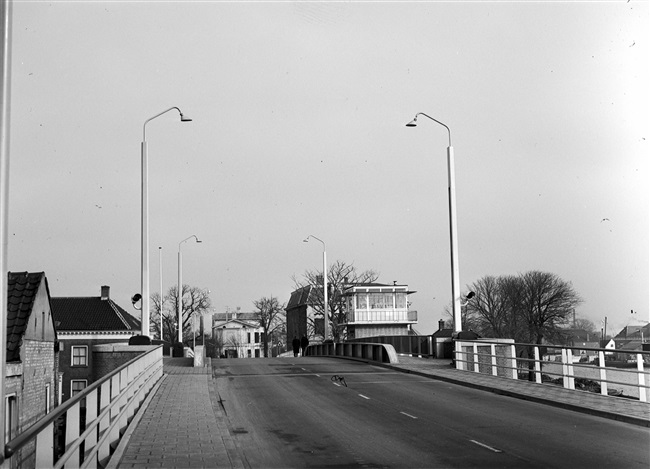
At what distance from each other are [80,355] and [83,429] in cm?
5574

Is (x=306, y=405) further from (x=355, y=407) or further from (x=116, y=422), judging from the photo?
(x=116, y=422)

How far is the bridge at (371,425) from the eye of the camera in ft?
38.1

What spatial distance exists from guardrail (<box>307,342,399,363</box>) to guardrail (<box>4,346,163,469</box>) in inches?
782

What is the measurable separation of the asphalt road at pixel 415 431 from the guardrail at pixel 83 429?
2.06 meters

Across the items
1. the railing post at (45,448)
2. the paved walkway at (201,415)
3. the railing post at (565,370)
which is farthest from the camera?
the railing post at (565,370)

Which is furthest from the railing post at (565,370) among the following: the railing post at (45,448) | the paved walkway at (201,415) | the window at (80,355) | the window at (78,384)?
the window at (80,355)

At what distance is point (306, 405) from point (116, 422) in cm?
786

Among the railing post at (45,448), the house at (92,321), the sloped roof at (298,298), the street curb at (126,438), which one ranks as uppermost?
the sloped roof at (298,298)

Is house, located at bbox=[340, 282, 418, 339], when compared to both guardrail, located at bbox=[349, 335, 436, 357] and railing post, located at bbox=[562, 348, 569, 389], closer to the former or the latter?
guardrail, located at bbox=[349, 335, 436, 357]

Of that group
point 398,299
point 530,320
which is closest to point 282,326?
point 398,299

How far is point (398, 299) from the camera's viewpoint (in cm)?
9362

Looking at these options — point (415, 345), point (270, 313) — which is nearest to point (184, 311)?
point (270, 313)

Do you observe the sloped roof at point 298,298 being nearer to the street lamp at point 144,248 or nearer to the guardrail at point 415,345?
the guardrail at point 415,345

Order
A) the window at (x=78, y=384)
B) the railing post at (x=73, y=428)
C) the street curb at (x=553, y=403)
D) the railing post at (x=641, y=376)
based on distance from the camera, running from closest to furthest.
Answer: the railing post at (x=73, y=428)
the street curb at (x=553, y=403)
the railing post at (x=641, y=376)
the window at (x=78, y=384)
